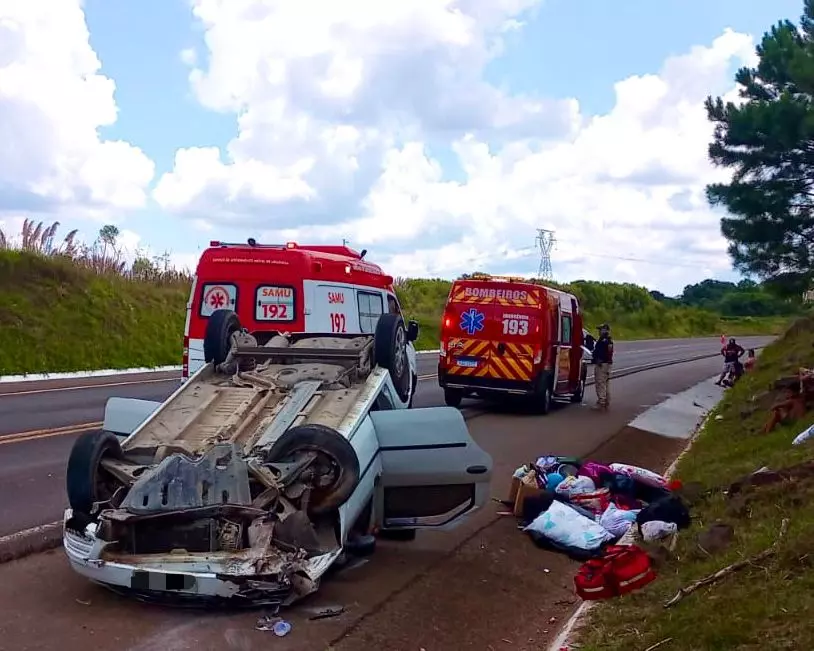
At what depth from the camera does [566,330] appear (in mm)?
19188

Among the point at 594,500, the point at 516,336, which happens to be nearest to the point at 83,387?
the point at 516,336

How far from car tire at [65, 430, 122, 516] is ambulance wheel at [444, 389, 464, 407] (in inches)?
487

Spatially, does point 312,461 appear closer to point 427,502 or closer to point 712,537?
point 427,502

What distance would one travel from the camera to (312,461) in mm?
6320

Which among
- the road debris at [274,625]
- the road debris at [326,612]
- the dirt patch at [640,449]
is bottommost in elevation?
the dirt patch at [640,449]

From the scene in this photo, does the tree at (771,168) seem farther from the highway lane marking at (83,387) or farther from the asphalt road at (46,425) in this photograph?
the highway lane marking at (83,387)

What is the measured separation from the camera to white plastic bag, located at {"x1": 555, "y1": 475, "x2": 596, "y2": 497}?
9148mm

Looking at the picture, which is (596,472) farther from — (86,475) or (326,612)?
(86,475)

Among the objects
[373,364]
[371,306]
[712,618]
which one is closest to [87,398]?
[371,306]

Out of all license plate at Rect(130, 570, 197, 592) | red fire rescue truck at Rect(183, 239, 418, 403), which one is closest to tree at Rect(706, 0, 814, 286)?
red fire rescue truck at Rect(183, 239, 418, 403)

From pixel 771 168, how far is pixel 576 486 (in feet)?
51.2

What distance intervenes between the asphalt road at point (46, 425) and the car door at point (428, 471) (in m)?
2.99

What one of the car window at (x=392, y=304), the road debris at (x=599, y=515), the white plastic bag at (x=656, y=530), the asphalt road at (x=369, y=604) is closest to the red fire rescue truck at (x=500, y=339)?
the car window at (x=392, y=304)

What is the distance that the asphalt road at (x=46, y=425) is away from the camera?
8.70 metres
